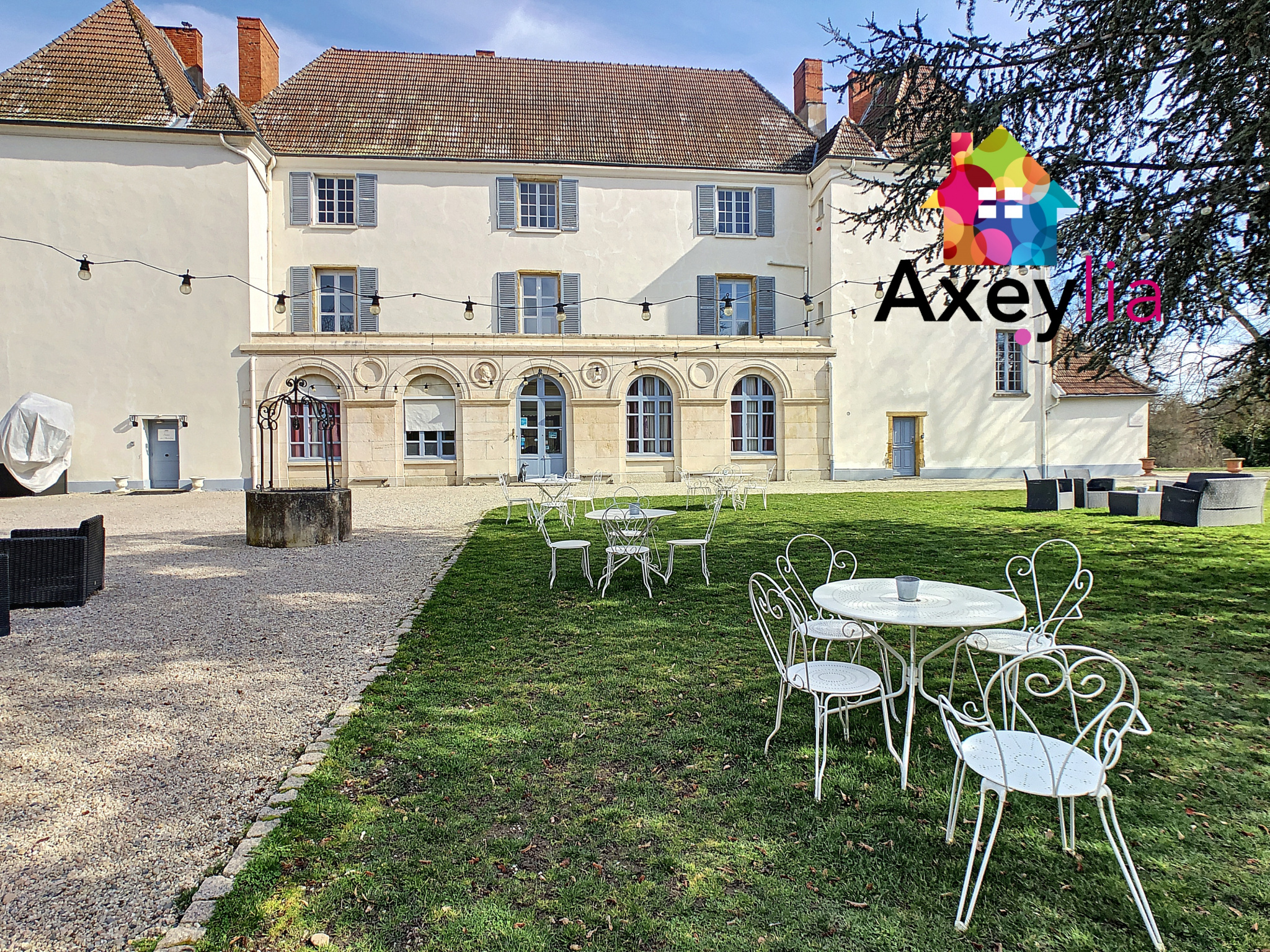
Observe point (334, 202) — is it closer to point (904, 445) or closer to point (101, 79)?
point (101, 79)

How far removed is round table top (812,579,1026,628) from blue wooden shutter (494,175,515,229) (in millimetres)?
19869

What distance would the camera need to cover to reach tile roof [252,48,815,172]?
69.4ft

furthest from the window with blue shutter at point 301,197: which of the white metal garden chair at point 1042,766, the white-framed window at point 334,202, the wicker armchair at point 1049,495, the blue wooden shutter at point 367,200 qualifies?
the white metal garden chair at point 1042,766

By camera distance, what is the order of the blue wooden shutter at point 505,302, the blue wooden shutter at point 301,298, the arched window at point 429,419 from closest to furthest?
the arched window at point 429,419
the blue wooden shutter at point 301,298
the blue wooden shutter at point 505,302

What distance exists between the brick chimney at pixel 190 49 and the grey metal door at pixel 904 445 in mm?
23537

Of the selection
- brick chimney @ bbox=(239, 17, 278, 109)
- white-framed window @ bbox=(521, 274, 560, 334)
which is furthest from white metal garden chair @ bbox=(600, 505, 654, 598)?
brick chimney @ bbox=(239, 17, 278, 109)

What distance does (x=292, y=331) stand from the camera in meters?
19.9

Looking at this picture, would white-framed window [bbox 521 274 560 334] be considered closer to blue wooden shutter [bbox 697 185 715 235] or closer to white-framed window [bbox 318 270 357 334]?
blue wooden shutter [bbox 697 185 715 235]

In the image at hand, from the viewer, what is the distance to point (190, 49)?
22.4 metres

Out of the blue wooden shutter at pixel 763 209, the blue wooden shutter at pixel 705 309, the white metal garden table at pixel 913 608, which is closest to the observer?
the white metal garden table at pixel 913 608

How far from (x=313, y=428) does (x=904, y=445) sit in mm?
17154

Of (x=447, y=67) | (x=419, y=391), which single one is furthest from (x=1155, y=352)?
(x=447, y=67)

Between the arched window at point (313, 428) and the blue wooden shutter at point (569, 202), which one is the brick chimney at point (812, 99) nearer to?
the blue wooden shutter at point (569, 202)

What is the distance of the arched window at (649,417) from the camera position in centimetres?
2073
